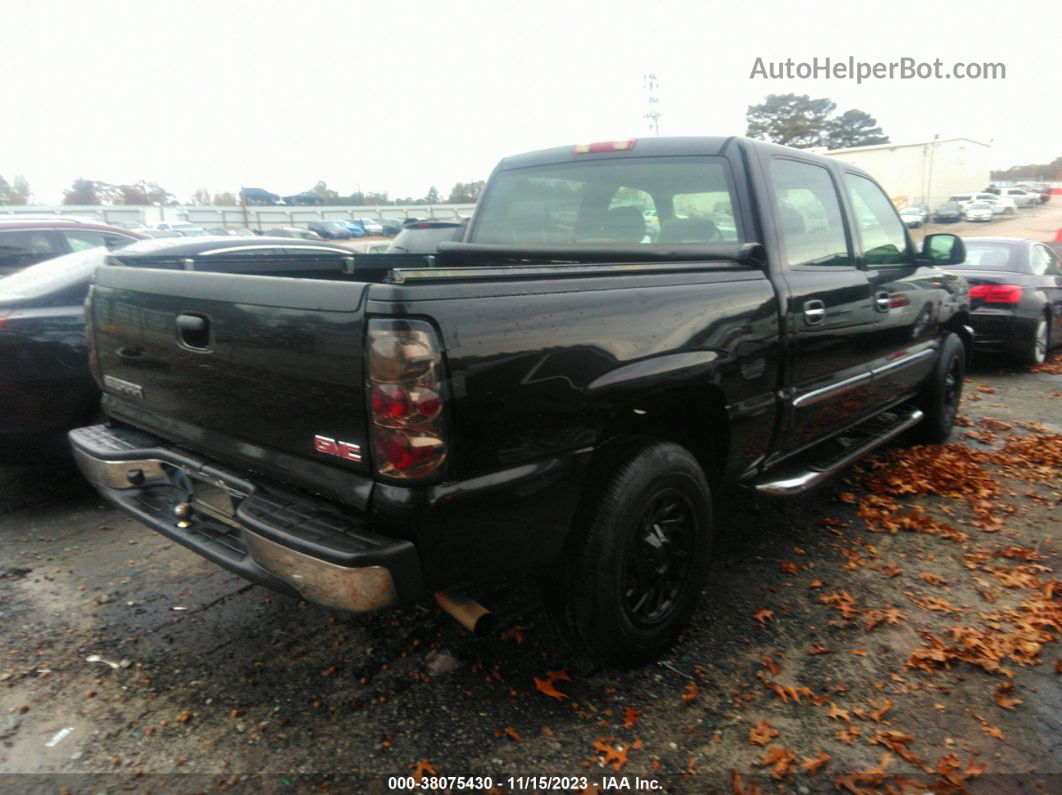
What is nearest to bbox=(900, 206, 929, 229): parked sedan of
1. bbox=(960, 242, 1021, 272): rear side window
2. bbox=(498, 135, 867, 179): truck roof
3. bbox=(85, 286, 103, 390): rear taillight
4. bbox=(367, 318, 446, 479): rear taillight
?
bbox=(960, 242, 1021, 272): rear side window

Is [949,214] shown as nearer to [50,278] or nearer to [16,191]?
[50,278]

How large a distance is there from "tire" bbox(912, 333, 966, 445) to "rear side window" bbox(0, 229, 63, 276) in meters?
7.13

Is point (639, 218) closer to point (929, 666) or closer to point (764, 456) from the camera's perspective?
point (764, 456)

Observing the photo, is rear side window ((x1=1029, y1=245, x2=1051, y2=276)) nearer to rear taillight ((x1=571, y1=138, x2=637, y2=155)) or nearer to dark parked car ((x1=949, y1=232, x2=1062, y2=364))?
dark parked car ((x1=949, y1=232, x2=1062, y2=364))

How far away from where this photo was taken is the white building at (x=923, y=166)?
5228 centimetres

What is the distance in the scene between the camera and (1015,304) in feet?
27.8

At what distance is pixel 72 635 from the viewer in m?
3.11

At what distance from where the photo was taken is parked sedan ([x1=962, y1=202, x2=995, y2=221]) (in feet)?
151

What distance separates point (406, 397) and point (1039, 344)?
903 centimetres

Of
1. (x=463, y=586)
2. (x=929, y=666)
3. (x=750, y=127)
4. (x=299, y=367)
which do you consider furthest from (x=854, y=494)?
(x=750, y=127)

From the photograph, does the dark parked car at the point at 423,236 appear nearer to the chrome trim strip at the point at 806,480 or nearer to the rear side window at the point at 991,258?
the rear side window at the point at 991,258

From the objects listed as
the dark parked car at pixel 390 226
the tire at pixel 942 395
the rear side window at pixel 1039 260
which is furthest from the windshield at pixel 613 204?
the dark parked car at pixel 390 226

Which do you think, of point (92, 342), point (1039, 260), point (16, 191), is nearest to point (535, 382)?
point (92, 342)

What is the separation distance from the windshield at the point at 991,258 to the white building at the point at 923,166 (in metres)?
45.9
